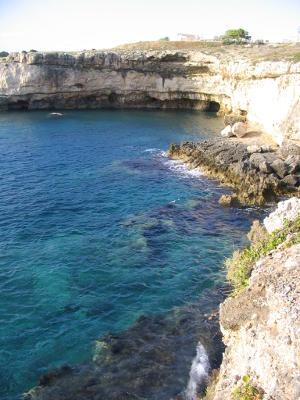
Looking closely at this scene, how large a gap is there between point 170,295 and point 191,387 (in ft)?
24.7

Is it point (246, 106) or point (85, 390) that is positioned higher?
point (246, 106)

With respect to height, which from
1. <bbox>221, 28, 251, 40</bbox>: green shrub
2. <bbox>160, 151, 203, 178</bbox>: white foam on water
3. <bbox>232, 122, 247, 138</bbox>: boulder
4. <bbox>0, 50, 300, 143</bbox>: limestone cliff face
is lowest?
<bbox>160, 151, 203, 178</bbox>: white foam on water

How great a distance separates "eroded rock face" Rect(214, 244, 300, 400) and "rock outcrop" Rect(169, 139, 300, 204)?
2438 centimetres

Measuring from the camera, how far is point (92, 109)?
3561 inches

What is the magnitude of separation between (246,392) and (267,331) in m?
2.07

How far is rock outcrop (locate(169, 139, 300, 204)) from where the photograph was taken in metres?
40.2

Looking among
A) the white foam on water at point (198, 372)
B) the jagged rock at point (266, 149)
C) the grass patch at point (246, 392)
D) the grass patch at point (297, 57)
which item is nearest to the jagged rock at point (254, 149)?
the jagged rock at point (266, 149)

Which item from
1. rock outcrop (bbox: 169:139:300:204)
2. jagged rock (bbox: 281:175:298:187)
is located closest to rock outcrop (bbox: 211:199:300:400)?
rock outcrop (bbox: 169:139:300:204)

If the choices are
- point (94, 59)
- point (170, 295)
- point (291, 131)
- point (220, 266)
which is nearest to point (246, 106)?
point (291, 131)

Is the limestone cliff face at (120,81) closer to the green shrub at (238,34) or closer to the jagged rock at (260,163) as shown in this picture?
the jagged rock at (260,163)

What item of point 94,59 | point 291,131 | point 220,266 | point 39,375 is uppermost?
point 94,59

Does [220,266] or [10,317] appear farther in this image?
[220,266]

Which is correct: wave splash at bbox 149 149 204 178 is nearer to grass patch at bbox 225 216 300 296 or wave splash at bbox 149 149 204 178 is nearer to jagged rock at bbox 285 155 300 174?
jagged rock at bbox 285 155 300 174

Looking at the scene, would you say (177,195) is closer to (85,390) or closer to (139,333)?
(139,333)
